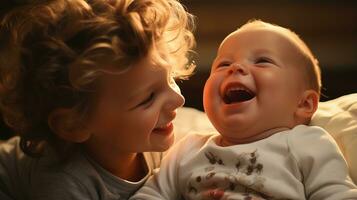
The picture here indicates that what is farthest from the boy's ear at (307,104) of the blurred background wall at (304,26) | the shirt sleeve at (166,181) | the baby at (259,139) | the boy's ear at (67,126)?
the blurred background wall at (304,26)

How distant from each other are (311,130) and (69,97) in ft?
1.59

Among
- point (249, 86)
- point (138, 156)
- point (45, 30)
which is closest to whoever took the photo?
point (45, 30)

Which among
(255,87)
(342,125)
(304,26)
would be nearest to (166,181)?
(255,87)

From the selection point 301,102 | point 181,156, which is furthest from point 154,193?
point 301,102

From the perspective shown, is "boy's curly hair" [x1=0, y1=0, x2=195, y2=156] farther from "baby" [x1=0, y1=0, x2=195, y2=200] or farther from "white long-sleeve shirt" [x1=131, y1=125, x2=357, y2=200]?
"white long-sleeve shirt" [x1=131, y1=125, x2=357, y2=200]

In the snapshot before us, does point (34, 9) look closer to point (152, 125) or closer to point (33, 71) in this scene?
point (33, 71)

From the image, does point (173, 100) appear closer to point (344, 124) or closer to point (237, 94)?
point (237, 94)

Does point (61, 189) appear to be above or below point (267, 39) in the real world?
below

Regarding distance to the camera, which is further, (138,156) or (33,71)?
(138,156)

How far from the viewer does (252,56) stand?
3.97 feet

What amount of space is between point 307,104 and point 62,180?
0.53 metres

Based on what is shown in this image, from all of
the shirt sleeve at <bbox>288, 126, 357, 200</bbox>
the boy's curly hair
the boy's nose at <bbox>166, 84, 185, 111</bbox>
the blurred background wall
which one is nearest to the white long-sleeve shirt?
the shirt sleeve at <bbox>288, 126, 357, 200</bbox>

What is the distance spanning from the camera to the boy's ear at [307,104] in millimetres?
1213

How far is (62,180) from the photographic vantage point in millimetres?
1138
